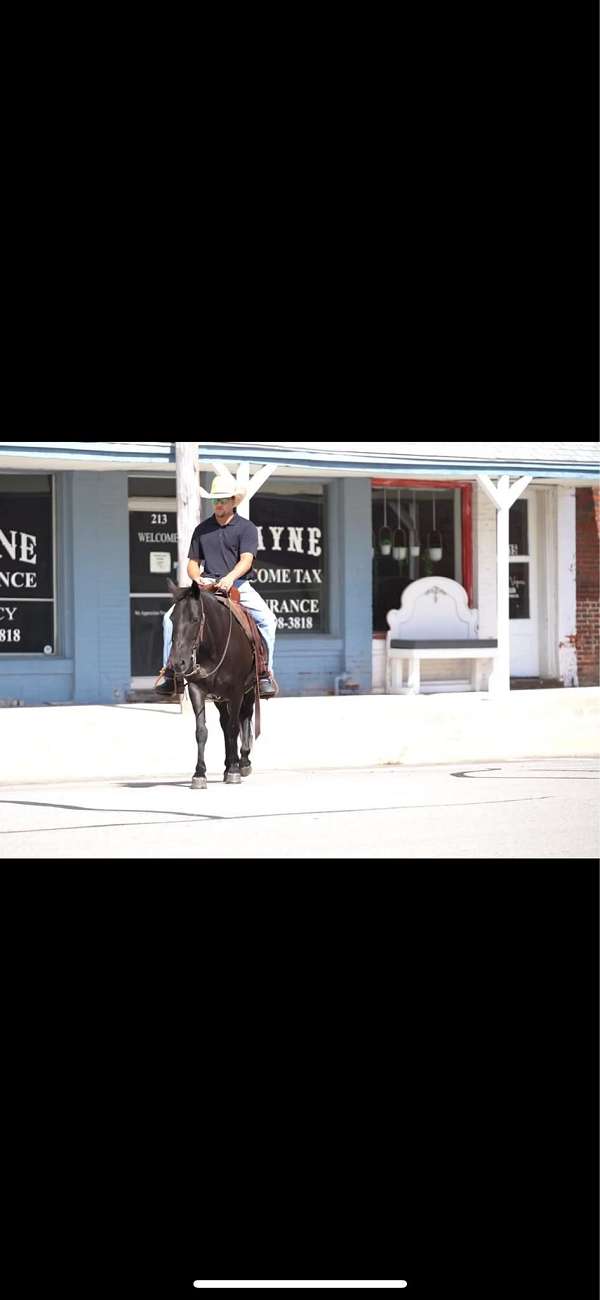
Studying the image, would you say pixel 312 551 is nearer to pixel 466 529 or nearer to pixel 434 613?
pixel 434 613

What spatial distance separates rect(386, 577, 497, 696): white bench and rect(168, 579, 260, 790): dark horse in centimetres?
782

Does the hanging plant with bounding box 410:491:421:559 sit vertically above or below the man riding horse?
above

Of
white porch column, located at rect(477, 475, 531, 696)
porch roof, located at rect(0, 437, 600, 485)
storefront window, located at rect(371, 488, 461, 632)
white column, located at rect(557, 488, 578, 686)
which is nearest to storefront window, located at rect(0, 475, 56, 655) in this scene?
porch roof, located at rect(0, 437, 600, 485)

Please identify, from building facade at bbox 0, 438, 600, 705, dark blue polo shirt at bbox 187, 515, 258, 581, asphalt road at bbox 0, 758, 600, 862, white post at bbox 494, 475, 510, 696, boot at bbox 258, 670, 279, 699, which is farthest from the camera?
white post at bbox 494, 475, 510, 696

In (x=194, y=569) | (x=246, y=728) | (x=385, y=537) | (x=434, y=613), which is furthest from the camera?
(x=385, y=537)

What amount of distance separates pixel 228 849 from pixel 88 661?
1062cm

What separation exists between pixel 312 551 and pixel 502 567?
2482 mm

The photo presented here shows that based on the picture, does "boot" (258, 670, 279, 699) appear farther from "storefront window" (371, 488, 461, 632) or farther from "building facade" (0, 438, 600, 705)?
"storefront window" (371, 488, 461, 632)

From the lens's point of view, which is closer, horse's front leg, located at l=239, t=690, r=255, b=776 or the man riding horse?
the man riding horse

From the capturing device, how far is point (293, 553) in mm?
21031

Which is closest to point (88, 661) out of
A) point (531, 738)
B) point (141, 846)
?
point (531, 738)

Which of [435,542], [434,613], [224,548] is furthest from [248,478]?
[224,548]

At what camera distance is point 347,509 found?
20.9 meters

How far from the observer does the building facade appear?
19234 mm
